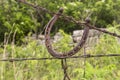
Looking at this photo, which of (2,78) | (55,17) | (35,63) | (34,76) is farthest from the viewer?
(35,63)

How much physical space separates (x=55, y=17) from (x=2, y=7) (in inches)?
235

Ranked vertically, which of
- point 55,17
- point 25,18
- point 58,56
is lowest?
point 25,18

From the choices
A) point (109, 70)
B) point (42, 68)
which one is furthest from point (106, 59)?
point (109, 70)

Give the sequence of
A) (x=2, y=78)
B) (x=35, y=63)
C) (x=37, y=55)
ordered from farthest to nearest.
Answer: (x=37, y=55)
(x=35, y=63)
(x=2, y=78)

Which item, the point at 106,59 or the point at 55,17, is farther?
the point at 106,59

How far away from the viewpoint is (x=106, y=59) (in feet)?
10.7

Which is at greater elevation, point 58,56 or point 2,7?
point 58,56

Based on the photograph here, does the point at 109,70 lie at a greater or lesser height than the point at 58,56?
lesser

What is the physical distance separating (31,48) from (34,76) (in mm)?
851

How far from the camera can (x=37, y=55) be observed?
3.71 meters

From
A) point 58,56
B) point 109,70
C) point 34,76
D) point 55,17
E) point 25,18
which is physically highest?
point 55,17

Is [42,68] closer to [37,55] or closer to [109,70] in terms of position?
[37,55]

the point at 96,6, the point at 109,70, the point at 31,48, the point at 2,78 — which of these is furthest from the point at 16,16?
the point at 109,70

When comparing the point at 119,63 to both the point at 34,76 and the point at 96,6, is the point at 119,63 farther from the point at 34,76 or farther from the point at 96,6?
the point at 96,6
